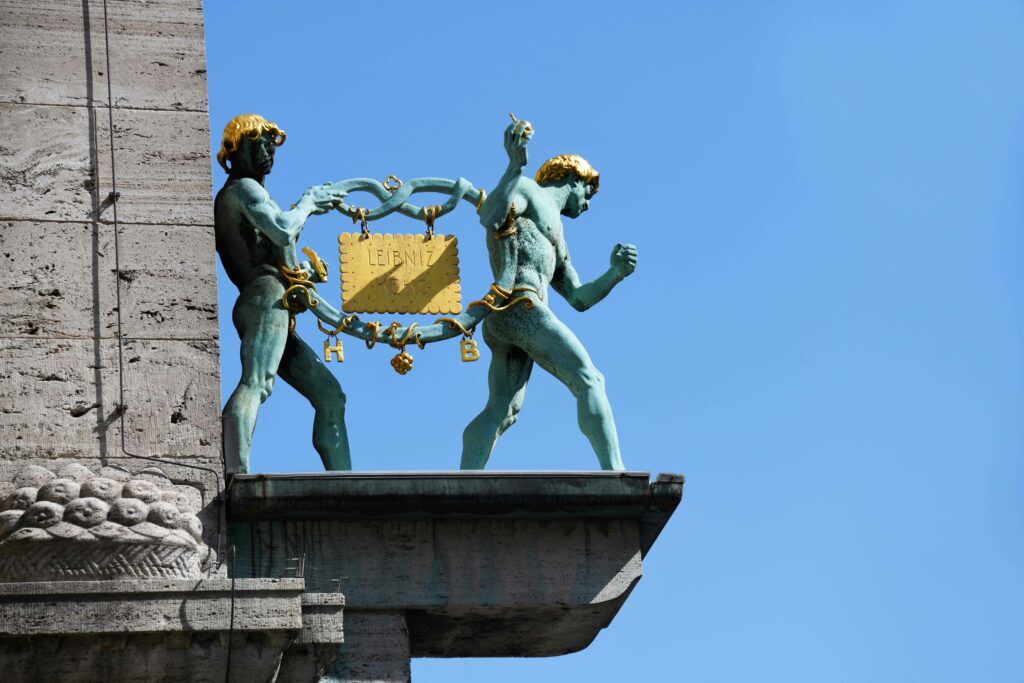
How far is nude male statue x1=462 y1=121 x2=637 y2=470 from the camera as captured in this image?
597 inches

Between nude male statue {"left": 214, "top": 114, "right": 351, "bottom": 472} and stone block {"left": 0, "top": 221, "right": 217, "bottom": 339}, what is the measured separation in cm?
58

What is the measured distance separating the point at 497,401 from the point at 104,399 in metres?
2.82

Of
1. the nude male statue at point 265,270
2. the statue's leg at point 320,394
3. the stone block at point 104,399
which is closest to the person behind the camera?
the stone block at point 104,399

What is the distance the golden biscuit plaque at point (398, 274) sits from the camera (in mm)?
15352

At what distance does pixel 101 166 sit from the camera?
14.5 metres

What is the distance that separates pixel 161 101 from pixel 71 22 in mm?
746

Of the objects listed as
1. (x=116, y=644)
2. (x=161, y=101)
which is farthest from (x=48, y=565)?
(x=161, y=101)

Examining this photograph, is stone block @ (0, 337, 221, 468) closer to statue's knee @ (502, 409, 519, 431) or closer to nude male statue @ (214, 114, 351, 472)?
nude male statue @ (214, 114, 351, 472)

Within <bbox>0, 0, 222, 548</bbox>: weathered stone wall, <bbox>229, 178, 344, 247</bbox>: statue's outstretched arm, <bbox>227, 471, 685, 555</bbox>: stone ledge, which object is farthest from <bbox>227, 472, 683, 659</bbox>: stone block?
<bbox>229, 178, 344, 247</bbox>: statue's outstretched arm

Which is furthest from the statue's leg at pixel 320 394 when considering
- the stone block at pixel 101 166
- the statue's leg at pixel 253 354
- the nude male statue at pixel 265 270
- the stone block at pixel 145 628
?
the stone block at pixel 145 628

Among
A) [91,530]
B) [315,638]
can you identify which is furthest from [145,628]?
[315,638]

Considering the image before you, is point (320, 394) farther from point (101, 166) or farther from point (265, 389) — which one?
point (101, 166)

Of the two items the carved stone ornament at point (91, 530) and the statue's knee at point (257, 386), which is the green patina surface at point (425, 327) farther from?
the carved stone ornament at point (91, 530)

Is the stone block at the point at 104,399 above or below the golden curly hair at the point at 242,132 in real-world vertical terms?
below
